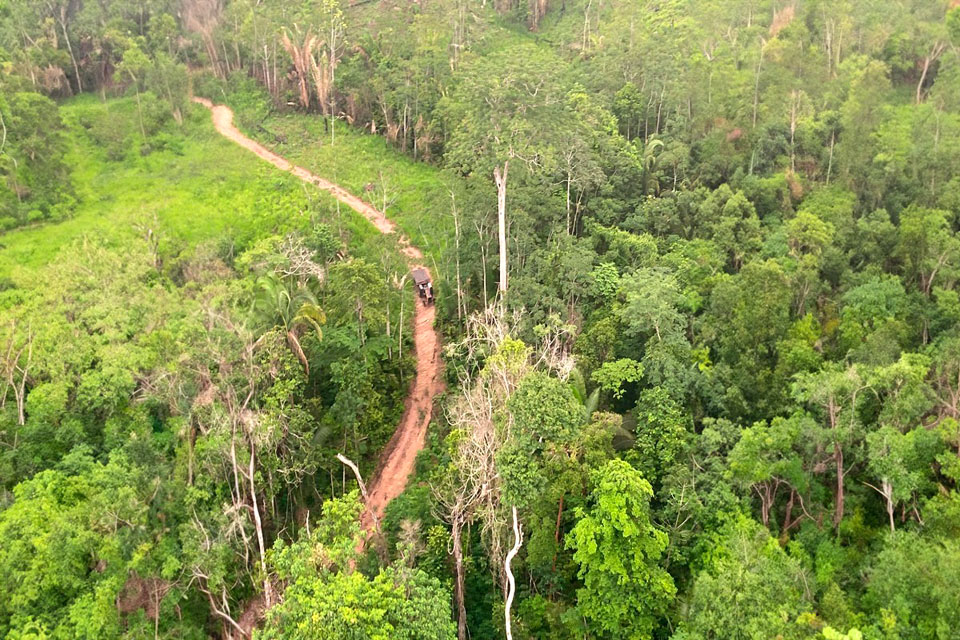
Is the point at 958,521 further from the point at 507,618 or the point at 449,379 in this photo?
the point at 449,379

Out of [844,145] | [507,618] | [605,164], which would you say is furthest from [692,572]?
[844,145]

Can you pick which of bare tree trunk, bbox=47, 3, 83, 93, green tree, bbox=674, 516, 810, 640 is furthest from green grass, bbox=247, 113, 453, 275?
green tree, bbox=674, 516, 810, 640

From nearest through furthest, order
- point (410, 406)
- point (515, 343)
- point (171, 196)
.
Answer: point (515, 343) → point (410, 406) → point (171, 196)

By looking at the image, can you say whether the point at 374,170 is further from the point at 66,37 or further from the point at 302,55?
the point at 66,37

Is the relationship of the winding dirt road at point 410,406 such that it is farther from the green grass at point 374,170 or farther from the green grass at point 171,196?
the green grass at point 171,196

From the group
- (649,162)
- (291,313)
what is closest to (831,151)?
(649,162)

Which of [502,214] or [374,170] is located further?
[374,170]

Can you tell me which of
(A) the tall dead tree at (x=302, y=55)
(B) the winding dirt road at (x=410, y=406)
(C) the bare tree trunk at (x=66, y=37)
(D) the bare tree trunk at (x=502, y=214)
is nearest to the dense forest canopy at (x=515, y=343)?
(D) the bare tree trunk at (x=502, y=214)
